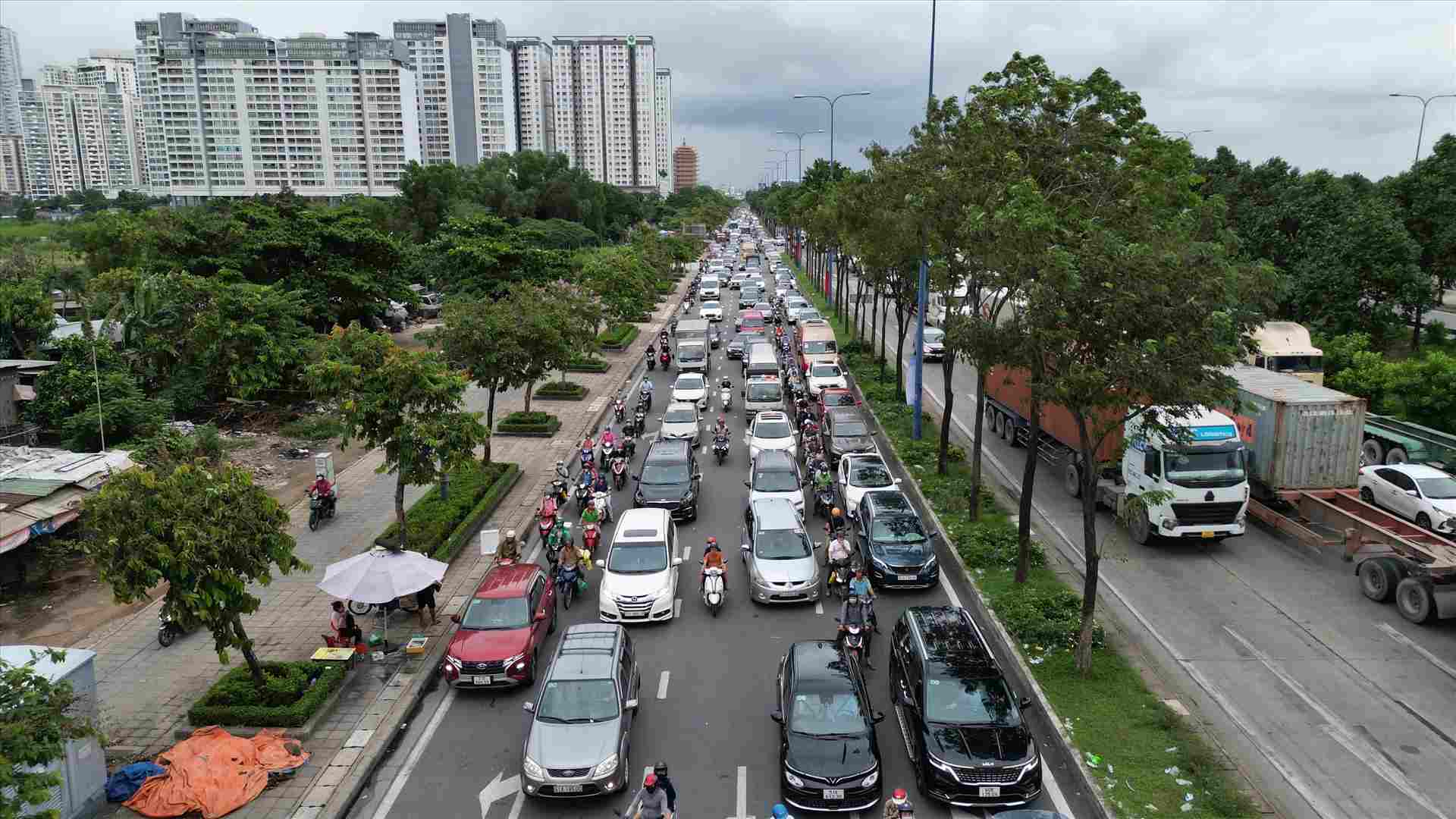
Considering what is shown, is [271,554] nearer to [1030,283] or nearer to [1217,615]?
[1030,283]

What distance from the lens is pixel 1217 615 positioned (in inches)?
643

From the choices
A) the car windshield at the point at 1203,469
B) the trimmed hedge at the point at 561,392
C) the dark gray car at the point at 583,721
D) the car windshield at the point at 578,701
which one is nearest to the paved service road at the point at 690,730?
the dark gray car at the point at 583,721

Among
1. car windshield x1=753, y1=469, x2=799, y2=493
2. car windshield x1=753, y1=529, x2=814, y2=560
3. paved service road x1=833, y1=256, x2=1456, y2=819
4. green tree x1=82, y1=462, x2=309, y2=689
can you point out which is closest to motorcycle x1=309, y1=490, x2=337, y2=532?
green tree x1=82, y1=462, x2=309, y2=689

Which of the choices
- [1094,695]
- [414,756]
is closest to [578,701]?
[414,756]

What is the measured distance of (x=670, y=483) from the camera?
22.2 meters

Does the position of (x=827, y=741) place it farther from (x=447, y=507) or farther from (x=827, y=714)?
(x=447, y=507)

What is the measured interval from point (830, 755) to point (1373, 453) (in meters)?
21.8

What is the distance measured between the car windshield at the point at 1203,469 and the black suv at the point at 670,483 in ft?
34.0

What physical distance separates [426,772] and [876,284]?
27.0 metres

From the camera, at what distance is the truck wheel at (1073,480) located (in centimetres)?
2302

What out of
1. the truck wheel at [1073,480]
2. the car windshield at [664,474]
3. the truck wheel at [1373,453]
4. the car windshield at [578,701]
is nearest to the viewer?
the car windshield at [578,701]

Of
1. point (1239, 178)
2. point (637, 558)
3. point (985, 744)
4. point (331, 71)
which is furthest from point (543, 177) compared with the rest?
point (985, 744)

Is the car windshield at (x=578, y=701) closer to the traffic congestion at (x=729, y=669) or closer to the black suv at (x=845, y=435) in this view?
the traffic congestion at (x=729, y=669)

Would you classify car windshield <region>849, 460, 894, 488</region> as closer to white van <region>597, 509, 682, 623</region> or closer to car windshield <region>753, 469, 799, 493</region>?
car windshield <region>753, 469, 799, 493</region>
